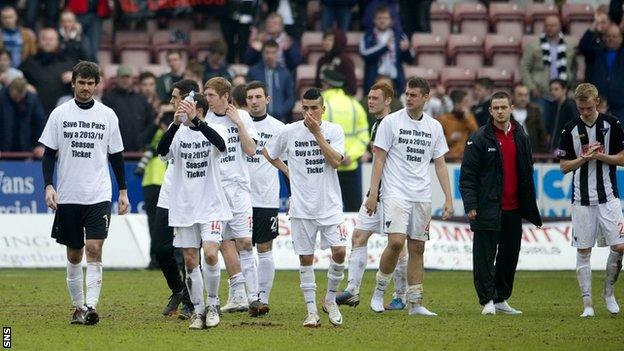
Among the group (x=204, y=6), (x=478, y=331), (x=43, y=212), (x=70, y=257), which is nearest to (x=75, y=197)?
(x=70, y=257)

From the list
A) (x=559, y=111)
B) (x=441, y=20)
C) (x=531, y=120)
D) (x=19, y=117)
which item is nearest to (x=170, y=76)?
(x=19, y=117)

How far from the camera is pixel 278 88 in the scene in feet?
80.9

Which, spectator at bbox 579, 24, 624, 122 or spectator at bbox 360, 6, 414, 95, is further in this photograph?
spectator at bbox 360, 6, 414, 95

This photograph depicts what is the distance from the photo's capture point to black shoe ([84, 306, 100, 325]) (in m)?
14.6

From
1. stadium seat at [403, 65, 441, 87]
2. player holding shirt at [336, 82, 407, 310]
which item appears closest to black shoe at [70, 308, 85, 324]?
player holding shirt at [336, 82, 407, 310]

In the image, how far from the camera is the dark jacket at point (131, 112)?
923 inches

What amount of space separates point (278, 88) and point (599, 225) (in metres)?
9.31

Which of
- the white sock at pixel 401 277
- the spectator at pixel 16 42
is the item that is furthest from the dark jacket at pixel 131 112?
the white sock at pixel 401 277

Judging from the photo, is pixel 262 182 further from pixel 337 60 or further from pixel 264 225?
pixel 337 60

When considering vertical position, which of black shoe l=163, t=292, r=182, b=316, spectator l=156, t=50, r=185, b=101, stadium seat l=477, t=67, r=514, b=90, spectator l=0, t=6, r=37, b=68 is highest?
spectator l=0, t=6, r=37, b=68

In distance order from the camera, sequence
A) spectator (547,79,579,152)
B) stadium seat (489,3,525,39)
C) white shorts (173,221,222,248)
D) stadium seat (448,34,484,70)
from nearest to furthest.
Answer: white shorts (173,221,222,248), spectator (547,79,579,152), stadium seat (448,34,484,70), stadium seat (489,3,525,39)

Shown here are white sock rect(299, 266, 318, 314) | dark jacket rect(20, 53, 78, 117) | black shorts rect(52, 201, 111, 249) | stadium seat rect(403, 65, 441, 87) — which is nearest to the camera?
white sock rect(299, 266, 318, 314)

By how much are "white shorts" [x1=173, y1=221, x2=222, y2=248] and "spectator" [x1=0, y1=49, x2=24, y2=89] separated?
1016cm

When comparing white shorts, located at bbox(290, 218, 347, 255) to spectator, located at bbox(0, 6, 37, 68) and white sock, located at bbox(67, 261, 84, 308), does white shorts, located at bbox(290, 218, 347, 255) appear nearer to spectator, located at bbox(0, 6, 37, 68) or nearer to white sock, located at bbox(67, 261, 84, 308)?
white sock, located at bbox(67, 261, 84, 308)
